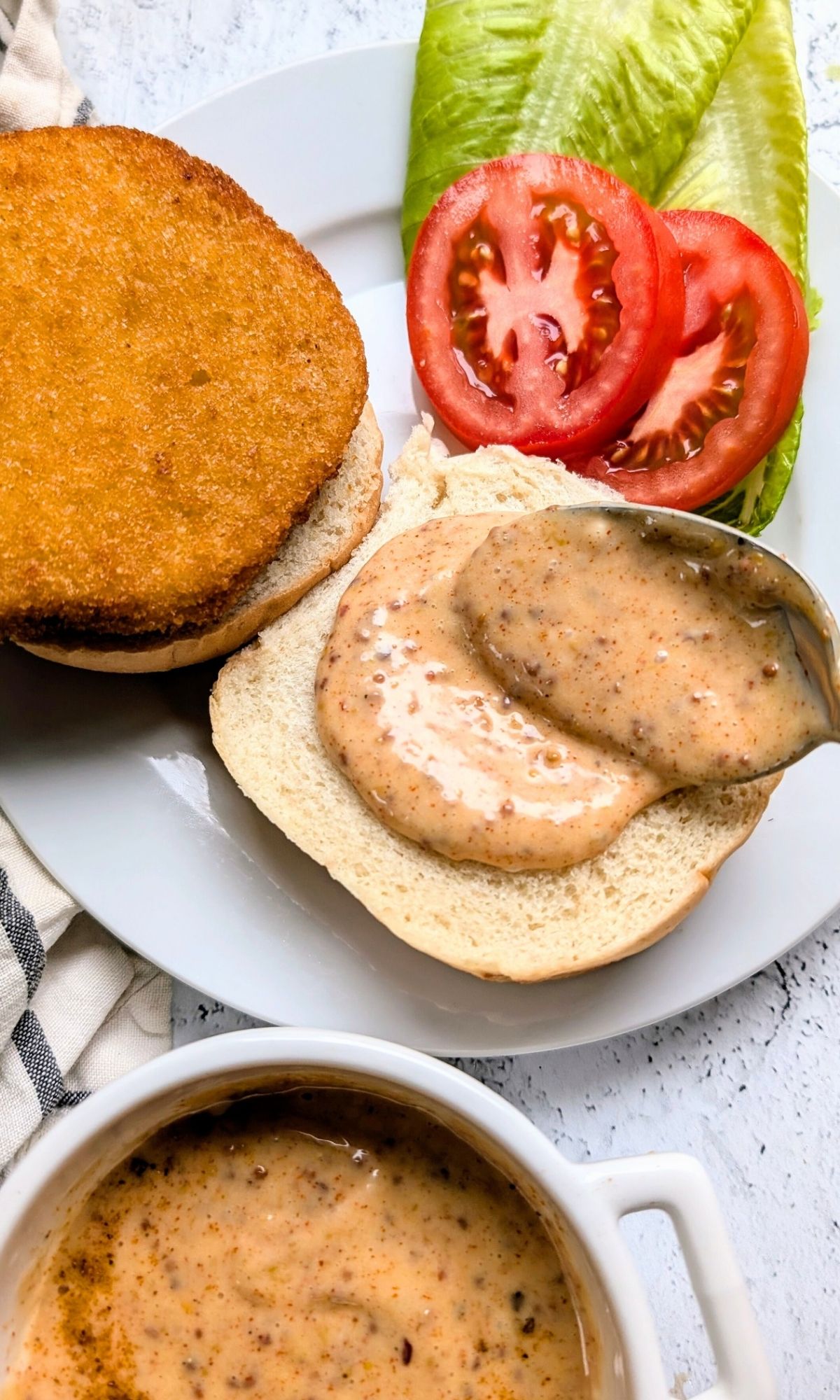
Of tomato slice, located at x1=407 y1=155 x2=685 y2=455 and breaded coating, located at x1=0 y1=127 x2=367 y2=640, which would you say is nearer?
breaded coating, located at x1=0 y1=127 x2=367 y2=640

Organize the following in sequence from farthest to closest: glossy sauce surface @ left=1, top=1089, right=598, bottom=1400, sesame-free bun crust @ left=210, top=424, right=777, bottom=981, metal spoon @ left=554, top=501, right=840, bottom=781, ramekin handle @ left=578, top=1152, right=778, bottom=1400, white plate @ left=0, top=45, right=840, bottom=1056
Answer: white plate @ left=0, top=45, right=840, bottom=1056
sesame-free bun crust @ left=210, top=424, right=777, bottom=981
metal spoon @ left=554, top=501, right=840, bottom=781
glossy sauce surface @ left=1, top=1089, right=598, bottom=1400
ramekin handle @ left=578, top=1152, right=778, bottom=1400

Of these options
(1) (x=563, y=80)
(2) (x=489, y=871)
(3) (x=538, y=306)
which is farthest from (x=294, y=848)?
(1) (x=563, y=80)

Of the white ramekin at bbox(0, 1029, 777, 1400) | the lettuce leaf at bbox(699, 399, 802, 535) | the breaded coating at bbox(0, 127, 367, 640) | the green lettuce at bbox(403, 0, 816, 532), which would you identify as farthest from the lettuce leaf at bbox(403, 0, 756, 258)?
the white ramekin at bbox(0, 1029, 777, 1400)

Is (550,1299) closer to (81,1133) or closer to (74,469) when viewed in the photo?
(81,1133)

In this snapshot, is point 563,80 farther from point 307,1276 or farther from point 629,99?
point 307,1276

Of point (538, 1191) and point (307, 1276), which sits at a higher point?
point (538, 1191)

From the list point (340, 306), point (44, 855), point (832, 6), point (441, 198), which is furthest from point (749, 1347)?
point (832, 6)

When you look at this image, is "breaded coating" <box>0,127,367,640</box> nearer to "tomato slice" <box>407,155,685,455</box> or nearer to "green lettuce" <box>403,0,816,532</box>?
"tomato slice" <box>407,155,685,455</box>
